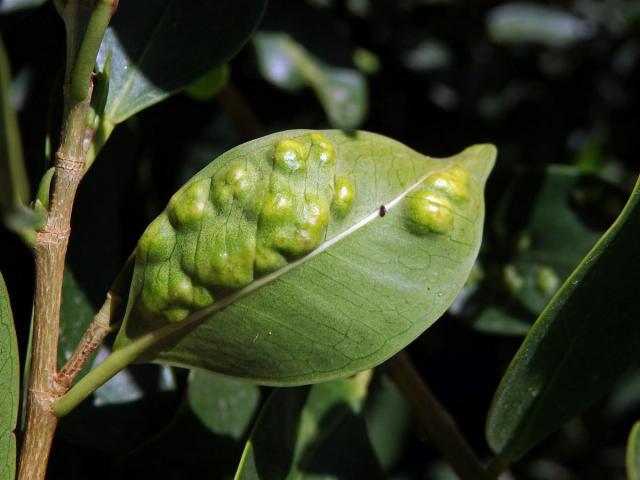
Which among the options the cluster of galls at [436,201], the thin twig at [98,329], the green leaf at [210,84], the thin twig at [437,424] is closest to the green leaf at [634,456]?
the thin twig at [437,424]

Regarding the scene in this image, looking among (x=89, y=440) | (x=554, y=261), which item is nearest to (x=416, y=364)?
(x=554, y=261)

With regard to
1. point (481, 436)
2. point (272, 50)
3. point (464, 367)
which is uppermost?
point (272, 50)

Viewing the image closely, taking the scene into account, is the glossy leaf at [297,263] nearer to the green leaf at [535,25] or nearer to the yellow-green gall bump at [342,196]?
the yellow-green gall bump at [342,196]

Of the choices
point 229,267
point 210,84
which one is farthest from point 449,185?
point 210,84

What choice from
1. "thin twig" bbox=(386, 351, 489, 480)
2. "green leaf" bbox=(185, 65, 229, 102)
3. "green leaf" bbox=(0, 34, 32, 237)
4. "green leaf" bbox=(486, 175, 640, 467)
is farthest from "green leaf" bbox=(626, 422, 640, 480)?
"green leaf" bbox=(185, 65, 229, 102)

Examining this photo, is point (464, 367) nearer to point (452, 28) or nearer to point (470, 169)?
point (452, 28)

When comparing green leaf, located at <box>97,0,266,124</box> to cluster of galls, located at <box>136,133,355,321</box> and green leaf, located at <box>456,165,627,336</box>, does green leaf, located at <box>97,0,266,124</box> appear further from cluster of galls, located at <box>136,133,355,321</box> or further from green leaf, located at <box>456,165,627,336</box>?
green leaf, located at <box>456,165,627,336</box>
